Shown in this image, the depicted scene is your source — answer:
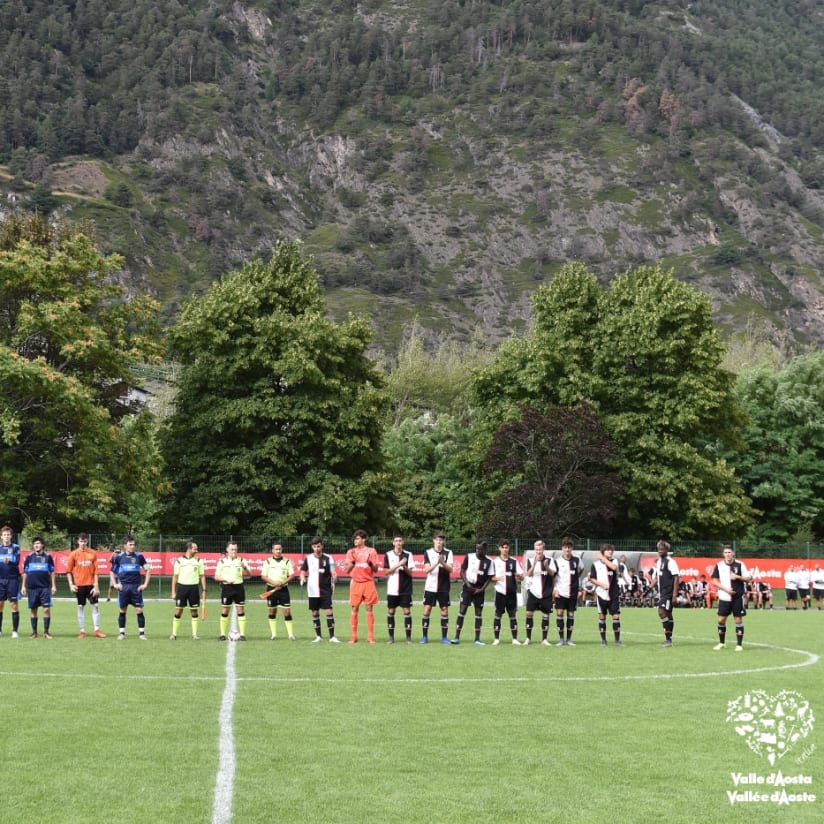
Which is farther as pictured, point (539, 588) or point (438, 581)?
→ point (438, 581)

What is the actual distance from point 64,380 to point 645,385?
2938 centimetres

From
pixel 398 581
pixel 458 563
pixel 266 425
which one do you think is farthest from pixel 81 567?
pixel 266 425

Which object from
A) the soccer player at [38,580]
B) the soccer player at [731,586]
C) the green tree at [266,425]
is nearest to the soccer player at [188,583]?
the soccer player at [38,580]

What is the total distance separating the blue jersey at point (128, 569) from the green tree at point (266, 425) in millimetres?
29283

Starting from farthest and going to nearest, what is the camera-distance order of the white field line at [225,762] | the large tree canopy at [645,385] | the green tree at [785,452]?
the green tree at [785,452]
the large tree canopy at [645,385]
the white field line at [225,762]

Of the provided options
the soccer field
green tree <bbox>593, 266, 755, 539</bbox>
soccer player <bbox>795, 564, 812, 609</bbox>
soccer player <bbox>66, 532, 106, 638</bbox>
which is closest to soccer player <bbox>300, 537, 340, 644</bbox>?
the soccer field

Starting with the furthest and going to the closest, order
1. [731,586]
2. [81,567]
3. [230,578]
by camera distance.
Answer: [81,567]
[230,578]
[731,586]

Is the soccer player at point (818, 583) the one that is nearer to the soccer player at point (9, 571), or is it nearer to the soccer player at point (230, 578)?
the soccer player at point (230, 578)

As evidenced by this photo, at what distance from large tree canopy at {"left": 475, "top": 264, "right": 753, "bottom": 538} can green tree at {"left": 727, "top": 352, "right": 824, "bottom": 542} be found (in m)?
7.88

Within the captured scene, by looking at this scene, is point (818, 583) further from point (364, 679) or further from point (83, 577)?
point (364, 679)

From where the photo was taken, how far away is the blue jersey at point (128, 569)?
24500 mm

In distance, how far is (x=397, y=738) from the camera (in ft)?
38.8

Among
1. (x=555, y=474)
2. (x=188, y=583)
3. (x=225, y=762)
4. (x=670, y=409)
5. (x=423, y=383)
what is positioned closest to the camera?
(x=225, y=762)

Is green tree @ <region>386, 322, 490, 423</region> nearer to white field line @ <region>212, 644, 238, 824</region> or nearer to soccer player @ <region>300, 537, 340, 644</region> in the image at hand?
soccer player @ <region>300, 537, 340, 644</region>
